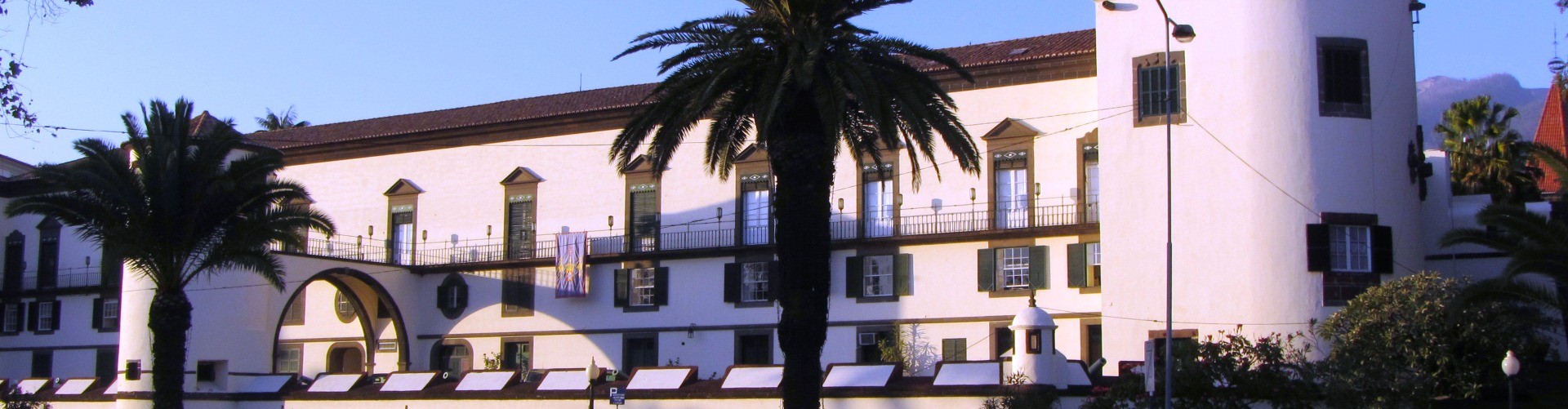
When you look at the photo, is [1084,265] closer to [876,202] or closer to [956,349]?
[956,349]

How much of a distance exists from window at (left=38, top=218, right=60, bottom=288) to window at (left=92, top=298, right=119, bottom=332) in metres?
2.84

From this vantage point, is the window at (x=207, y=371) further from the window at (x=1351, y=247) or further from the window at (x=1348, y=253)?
the window at (x=1351, y=247)

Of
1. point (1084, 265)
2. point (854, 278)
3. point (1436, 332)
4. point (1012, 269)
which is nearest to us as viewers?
point (1436, 332)

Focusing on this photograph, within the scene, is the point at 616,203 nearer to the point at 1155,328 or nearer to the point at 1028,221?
the point at 1028,221

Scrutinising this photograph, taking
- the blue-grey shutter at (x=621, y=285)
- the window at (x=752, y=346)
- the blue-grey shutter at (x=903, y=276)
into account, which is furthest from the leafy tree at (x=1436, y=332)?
the blue-grey shutter at (x=621, y=285)

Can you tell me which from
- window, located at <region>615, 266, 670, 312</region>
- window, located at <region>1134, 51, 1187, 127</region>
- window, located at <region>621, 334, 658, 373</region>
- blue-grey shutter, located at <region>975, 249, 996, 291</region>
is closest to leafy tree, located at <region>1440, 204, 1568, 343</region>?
window, located at <region>1134, 51, 1187, 127</region>

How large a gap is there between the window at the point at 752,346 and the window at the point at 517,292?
742 centimetres

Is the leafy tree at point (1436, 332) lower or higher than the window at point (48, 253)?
lower

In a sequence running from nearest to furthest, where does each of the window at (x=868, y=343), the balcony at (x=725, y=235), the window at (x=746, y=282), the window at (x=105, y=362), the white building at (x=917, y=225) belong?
the white building at (x=917, y=225) → the balcony at (x=725, y=235) → the window at (x=868, y=343) → the window at (x=746, y=282) → the window at (x=105, y=362)

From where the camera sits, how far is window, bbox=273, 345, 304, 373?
52062mm

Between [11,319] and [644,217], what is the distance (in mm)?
26828

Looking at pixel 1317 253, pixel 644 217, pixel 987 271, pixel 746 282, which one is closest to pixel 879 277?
pixel 987 271

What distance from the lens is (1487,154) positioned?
46375mm

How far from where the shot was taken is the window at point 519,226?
4791 cm
